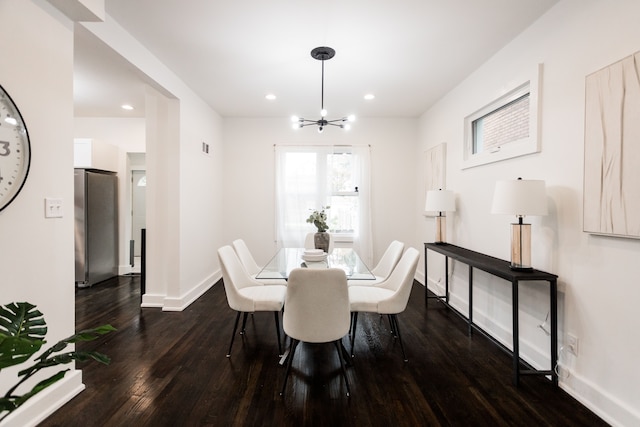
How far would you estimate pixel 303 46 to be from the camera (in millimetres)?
2807

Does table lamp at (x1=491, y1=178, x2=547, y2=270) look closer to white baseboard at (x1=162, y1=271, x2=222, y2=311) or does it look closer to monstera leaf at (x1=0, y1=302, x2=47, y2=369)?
monstera leaf at (x1=0, y1=302, x2=47, y2=369)

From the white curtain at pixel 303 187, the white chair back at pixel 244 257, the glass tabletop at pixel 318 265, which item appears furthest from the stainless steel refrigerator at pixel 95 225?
the glass tabletop at pixel 318 265

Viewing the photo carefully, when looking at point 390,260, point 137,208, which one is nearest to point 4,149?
point 390,260

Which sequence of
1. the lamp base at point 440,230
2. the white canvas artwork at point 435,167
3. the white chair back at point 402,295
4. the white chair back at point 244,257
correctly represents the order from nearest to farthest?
1. the white chair back at point 402,295
2. the white chair back at point 244,257
3. the lamp base at point 440,230
4. the white canvas artwork at point 435,167

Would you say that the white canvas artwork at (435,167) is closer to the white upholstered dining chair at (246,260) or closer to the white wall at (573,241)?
the white wall at (573,241)

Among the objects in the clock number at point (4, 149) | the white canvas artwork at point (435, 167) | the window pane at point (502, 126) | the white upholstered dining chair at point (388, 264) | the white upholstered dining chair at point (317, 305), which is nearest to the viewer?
the clock number at point (4, 149)

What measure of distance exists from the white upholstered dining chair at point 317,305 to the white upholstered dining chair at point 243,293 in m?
0.50

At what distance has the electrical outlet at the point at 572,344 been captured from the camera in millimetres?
2023

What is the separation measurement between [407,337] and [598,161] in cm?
203

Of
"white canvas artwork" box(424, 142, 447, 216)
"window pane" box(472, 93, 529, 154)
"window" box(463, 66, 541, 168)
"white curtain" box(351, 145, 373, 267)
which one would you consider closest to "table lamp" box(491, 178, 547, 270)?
"window" box(463, 66, 541, 168)

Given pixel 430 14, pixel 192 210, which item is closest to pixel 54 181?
pixel 192 210

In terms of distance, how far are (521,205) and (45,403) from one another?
3.28m

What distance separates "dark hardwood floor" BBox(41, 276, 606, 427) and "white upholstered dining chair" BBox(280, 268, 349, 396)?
221 mm

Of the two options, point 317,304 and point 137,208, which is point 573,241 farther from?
point 137,208
